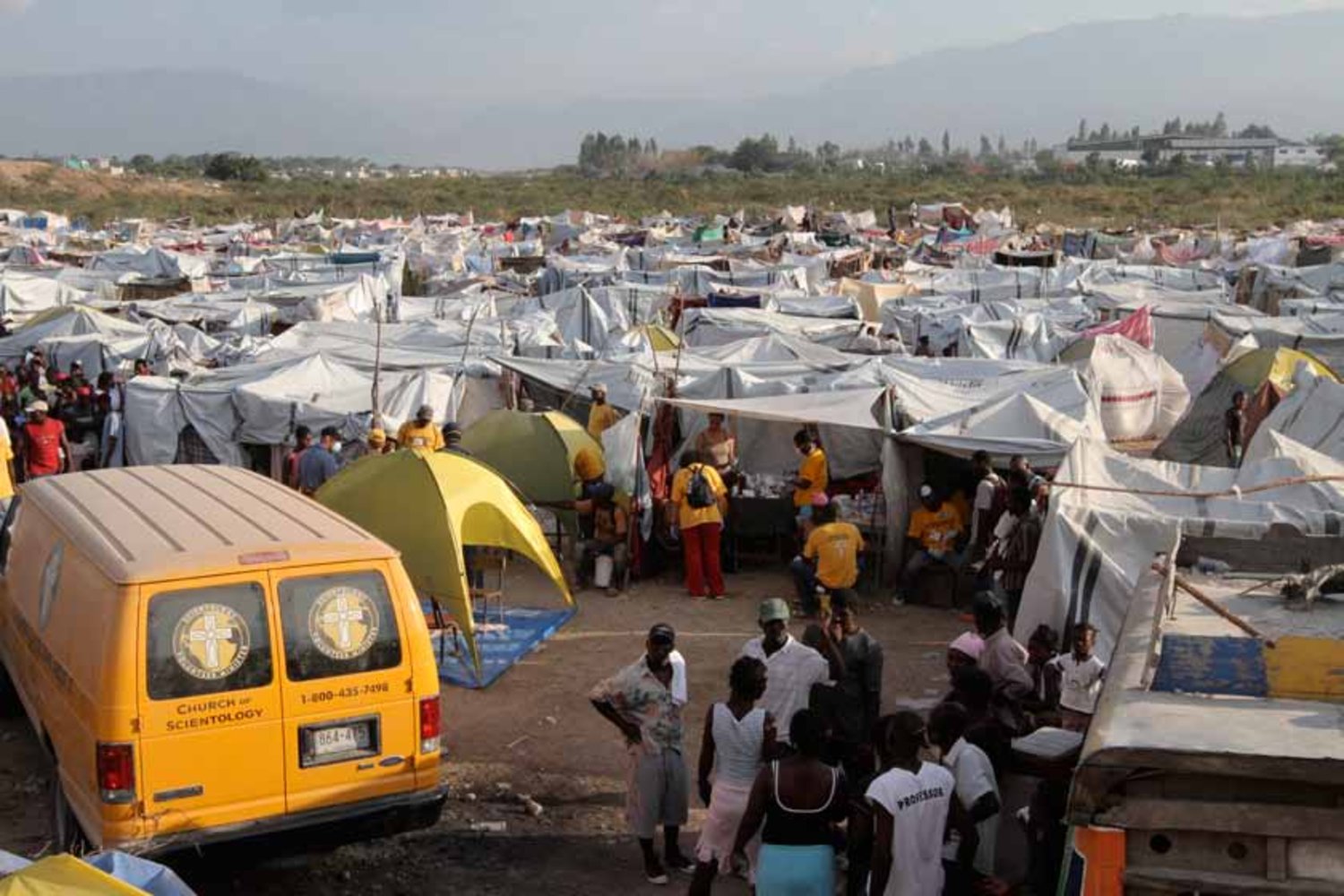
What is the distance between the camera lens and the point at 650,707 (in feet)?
24.0

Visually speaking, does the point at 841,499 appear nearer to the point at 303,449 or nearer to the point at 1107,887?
the point at 303,449

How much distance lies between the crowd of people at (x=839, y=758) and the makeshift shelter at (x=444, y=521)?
2.69 m

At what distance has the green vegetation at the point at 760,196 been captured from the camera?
2926 inches

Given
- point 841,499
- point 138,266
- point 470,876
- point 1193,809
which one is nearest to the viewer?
point 1193,809

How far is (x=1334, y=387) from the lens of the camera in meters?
13.7

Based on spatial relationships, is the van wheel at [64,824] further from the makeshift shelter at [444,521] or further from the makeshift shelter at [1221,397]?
the makeshift shelter at [1221,397]

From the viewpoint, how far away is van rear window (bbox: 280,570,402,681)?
688 centimetres

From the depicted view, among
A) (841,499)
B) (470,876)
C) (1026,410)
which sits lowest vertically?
(470,876)

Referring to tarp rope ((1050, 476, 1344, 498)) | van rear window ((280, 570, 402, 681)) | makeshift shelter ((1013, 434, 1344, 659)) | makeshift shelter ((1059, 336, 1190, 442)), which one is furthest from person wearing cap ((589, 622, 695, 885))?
makeshift shelter ((1059, 336, 1190, 442))

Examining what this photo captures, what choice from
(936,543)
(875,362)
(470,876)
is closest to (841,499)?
(936,543)

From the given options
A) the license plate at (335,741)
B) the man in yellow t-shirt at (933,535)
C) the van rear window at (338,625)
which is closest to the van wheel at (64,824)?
the license plate at (335,741)

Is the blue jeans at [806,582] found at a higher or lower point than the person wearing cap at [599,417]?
lower

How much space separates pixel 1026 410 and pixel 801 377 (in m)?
3.49

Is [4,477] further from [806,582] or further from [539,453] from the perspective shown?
[806,582]
